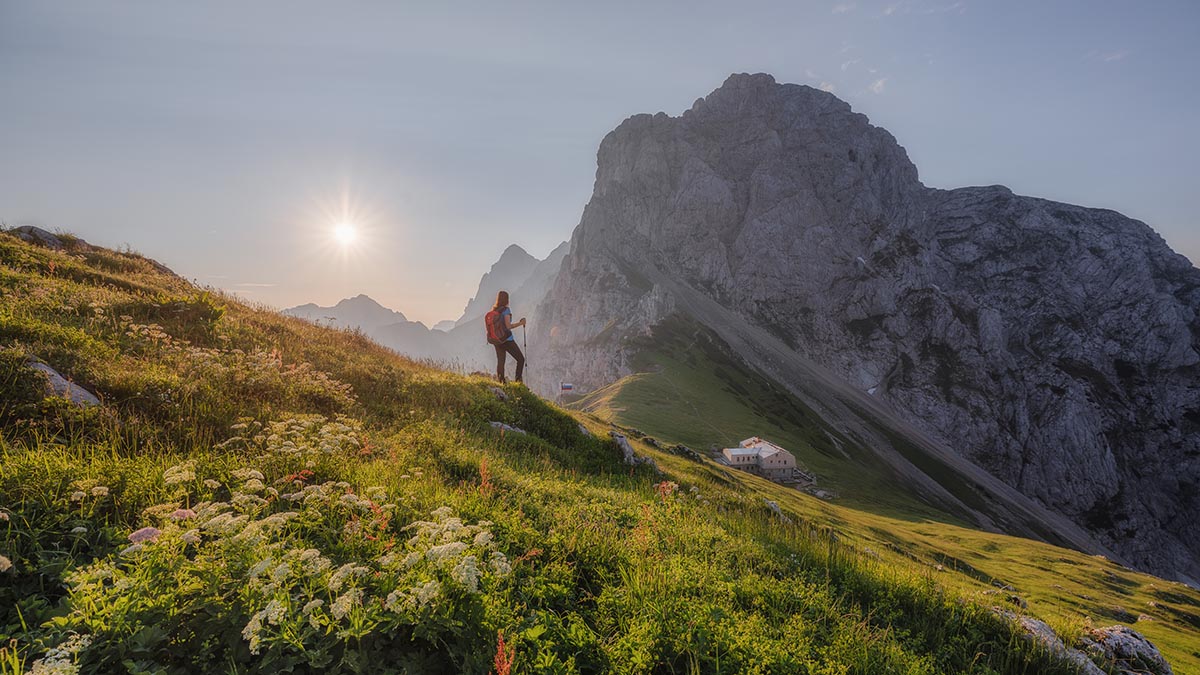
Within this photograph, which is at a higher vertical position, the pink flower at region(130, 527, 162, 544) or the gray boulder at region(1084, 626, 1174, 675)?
the pink flower at region(130, 527, 162, 544)

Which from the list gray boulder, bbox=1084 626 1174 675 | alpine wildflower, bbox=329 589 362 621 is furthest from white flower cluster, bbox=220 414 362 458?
gray boulder, bbox=1084 626 1174 675

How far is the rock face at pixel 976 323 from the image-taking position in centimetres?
14062

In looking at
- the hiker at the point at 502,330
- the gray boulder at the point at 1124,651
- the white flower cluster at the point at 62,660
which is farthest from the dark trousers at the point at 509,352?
the gray boulder at the point at 1124,651

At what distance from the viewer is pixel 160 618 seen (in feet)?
10.8

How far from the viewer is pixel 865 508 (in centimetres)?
→ 5391

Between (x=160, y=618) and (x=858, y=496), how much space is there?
70509 mm

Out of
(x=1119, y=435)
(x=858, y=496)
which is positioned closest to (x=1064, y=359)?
(x=1119, y=435)

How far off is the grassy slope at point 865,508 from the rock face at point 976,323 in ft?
108

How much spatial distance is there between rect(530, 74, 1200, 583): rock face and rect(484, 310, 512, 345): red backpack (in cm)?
9968

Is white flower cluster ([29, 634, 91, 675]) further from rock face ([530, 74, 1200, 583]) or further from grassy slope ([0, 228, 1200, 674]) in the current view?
rock face ([530, 74, 1200, 583])

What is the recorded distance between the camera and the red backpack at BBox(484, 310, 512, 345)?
16.5 meters

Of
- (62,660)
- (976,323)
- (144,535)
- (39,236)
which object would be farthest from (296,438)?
(976,323)

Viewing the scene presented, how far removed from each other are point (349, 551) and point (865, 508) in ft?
208

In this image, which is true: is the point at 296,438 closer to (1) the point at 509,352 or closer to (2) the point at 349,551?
(2) the point at 349,551
